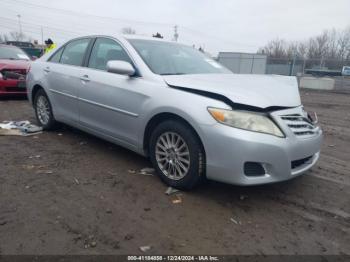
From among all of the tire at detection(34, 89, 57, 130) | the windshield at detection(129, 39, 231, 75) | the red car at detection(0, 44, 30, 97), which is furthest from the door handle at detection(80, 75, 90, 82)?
the red car at detection(0, 44, 30, 97)

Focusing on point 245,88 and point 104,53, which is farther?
point 104,53

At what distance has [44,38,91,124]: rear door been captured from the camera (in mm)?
4555

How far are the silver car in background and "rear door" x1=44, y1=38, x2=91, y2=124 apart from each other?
0.09 feet

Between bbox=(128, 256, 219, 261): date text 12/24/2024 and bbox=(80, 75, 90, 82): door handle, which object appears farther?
bbox=(80, 75, 90, 82): door handle

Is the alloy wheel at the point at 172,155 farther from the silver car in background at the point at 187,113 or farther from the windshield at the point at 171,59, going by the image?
the windshield at the point at 171,59

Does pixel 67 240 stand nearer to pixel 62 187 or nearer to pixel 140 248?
pixel 140 248

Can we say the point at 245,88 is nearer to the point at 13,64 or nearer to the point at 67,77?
the point at 67,77

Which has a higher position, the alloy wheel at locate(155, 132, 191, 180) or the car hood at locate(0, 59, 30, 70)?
the car hood at locate(0, 59, 30, 70)

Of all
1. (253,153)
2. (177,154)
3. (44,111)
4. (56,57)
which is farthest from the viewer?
(44,111)

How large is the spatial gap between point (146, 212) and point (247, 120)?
1.28 meters

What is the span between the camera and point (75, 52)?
4805 millimetres

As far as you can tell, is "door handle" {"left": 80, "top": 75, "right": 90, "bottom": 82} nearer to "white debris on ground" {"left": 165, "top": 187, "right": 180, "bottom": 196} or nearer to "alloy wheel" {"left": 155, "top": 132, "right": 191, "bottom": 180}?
"alloy wheel" {"left": 155, "top": 132, "right": 191, "bottom": 180}

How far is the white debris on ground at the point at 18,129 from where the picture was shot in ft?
17.4

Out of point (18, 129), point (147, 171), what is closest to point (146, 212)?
point (147, 171)
